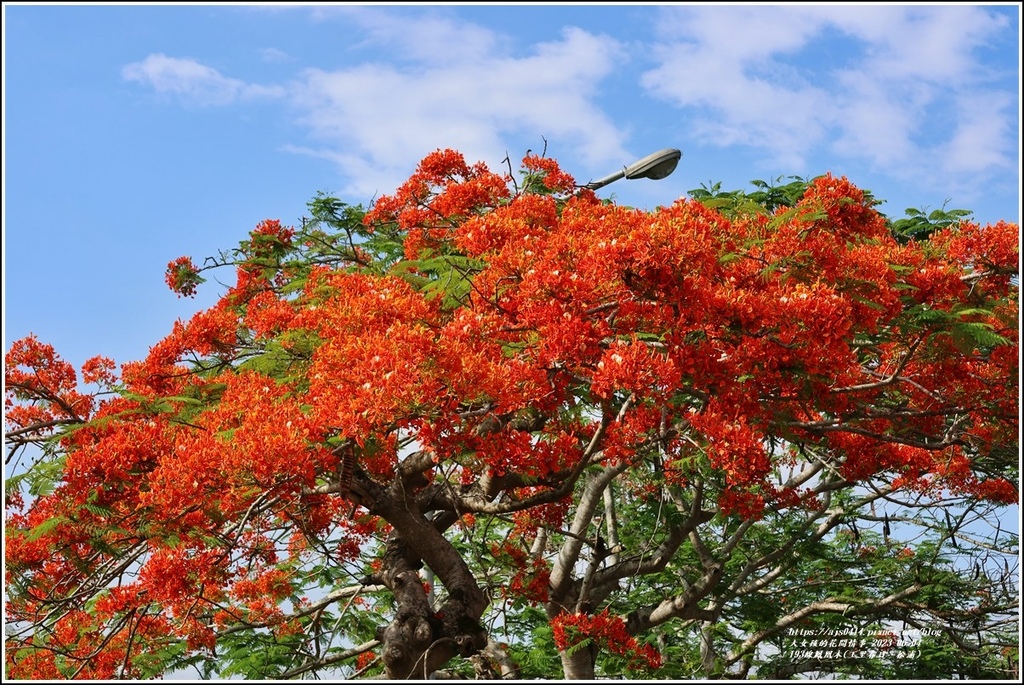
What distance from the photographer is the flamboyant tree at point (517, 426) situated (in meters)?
5.93

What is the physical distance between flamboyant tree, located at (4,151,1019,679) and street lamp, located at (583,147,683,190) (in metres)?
0.50

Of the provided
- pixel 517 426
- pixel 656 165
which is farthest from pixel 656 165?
pixel 517 426

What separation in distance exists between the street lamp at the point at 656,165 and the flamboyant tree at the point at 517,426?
1.65 ft

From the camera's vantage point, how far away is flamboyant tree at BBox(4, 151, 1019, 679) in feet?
19.5

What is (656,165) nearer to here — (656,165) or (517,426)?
(656,165)

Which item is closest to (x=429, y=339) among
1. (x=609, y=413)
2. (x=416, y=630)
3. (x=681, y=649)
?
(x=609, y=413)

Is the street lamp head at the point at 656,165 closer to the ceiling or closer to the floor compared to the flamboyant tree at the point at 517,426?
closer to the ceiling

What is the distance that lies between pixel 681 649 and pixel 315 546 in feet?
21.1

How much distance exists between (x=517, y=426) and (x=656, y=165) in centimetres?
240

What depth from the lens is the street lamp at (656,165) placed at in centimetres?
836

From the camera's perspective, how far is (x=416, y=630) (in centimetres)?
759

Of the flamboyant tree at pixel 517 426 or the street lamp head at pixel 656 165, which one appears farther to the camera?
the street lamp head at pixel 656 165

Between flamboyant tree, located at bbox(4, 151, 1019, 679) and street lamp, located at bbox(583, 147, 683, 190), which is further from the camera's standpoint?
street lamp, located at bbox(583, 147, 683, 190)

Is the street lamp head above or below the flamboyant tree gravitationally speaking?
above
